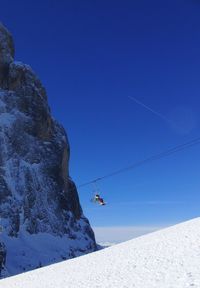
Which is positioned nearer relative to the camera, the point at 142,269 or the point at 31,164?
the point at 142,269

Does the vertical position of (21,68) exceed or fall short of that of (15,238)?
it exceeds it

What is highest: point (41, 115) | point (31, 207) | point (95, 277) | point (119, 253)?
point (41, 115)

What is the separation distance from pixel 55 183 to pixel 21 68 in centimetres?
2309

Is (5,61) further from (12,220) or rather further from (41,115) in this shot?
(12,220)

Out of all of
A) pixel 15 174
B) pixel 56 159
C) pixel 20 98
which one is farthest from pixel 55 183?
pixel 20 98

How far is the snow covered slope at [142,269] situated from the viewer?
27.0 feet

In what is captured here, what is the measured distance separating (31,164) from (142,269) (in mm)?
76427

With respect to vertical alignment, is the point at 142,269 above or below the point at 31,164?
below

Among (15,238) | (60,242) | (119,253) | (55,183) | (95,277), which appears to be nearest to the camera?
(95,277)

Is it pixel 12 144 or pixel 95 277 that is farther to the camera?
pixel 12 144

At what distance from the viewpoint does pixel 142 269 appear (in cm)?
934

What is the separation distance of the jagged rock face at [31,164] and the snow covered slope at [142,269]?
2311 inches

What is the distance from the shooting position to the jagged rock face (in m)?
76.6

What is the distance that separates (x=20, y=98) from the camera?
90375 millimetres
